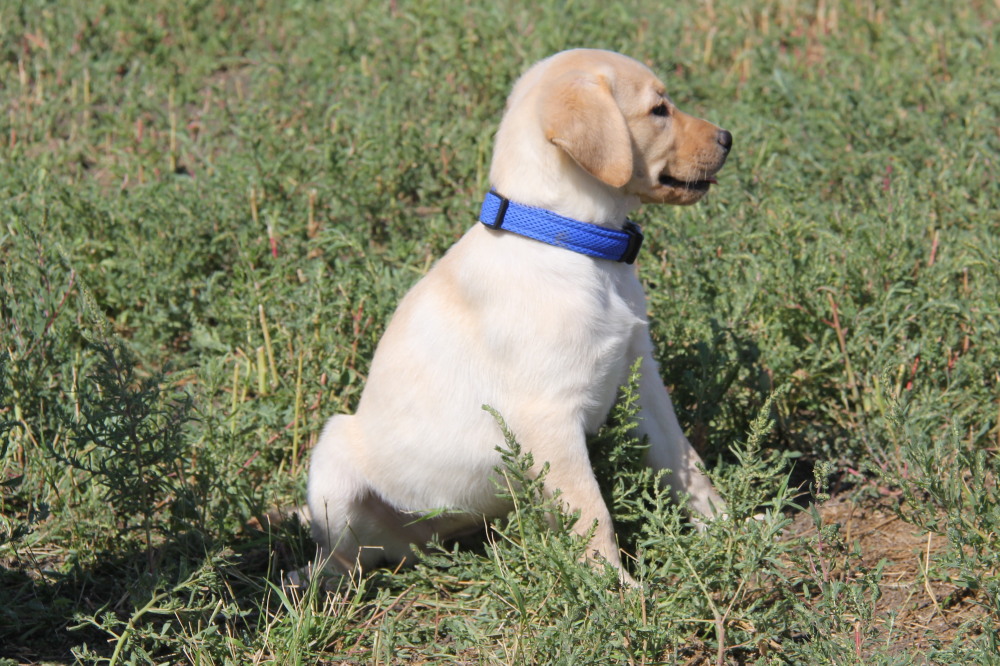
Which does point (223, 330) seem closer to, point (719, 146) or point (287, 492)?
point (287, 492)

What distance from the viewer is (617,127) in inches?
120

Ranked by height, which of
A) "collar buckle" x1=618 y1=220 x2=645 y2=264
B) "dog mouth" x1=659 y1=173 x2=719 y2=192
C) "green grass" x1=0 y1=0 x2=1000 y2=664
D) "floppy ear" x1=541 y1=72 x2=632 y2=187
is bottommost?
"green grass" x1=0 y1=0 x2=1000 y2=664

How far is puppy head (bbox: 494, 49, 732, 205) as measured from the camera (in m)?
3.01

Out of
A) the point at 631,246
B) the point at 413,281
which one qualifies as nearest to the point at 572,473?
the point at 631,246

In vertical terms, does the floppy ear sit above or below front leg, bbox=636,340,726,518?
above

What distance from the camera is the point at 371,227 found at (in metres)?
5.26

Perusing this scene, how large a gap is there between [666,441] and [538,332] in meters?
0.75

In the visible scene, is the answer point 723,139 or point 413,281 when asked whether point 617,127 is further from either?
point 413,281

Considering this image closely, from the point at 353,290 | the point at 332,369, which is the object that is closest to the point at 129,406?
the point at 332,369

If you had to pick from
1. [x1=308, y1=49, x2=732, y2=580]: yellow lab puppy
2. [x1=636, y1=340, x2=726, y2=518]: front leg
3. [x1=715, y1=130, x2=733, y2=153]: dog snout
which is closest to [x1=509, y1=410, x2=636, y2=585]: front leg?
[x1=308, y1=49, x2=732, y2=580]: yellow lab puppy

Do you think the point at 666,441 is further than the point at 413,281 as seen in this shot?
No

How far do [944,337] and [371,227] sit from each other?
2706 mm

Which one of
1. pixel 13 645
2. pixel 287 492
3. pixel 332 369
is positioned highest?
pixel 332 369

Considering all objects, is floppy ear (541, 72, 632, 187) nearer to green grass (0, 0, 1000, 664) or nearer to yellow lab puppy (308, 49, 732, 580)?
yellow lab puppy (308, 49, 732, 580)
